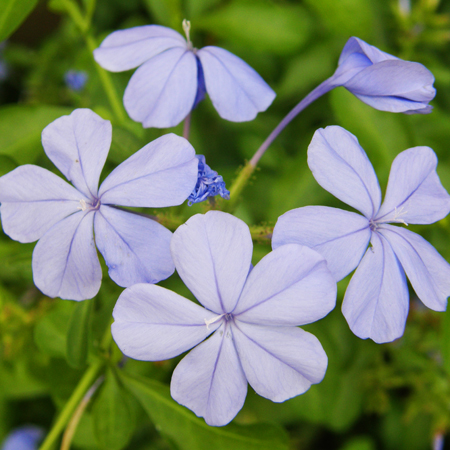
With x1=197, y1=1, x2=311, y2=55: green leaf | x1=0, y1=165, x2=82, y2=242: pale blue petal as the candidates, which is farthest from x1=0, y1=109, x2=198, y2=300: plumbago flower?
x1=197, y1=1, x2=311, y2=55: green leaf

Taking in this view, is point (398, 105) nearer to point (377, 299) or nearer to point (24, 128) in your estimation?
point (377, 299)

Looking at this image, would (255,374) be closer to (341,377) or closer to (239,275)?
(239,275)

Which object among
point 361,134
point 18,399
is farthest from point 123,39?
point 18,399

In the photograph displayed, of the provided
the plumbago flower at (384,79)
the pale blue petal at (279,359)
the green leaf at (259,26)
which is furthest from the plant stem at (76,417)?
the green leaf at (259,26)

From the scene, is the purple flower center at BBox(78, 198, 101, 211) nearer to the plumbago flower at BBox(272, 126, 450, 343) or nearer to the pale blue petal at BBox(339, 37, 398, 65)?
the plumbago flower at BBox(272, 126, 450, 343)

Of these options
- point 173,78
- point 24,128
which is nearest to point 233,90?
point 173,78

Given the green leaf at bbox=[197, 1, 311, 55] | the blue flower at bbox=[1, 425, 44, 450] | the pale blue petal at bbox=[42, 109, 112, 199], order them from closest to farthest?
the pale blue petal at bbox=[42, 109, 112, 199] < the green leaf at bbox=[197, 1, 311, 55] < the blue flower at bbox=[1, 425, 44, 450]

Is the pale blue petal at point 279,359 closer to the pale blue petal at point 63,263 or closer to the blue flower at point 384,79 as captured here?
the pale blue petal at point 63,263
